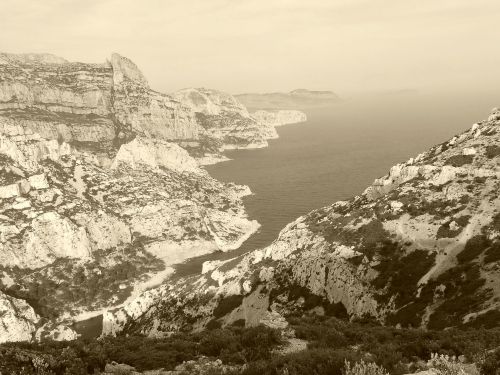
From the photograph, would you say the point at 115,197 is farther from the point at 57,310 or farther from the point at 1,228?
the point at 57,310

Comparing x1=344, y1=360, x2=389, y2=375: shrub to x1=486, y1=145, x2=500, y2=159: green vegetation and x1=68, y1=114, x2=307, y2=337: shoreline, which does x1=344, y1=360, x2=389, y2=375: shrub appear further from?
x1=68, y1=114, x2=307, y2=337: shoreline

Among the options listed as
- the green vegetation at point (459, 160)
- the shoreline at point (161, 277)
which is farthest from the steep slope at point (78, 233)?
the green vegetation at point (459, 160)

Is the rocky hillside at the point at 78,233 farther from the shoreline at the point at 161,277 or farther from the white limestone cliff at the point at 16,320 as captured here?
the shoreline at the point at 161,277

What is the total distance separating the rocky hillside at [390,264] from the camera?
5650 cm

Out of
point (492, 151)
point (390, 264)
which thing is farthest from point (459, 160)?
point (390, 264)

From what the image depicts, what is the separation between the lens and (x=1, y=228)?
131625mm

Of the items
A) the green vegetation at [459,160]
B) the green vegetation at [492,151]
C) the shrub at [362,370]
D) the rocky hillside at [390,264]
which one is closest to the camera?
the shrub at [362,370]

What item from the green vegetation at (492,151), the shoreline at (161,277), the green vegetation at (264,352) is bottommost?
the shoreline at (161,277)

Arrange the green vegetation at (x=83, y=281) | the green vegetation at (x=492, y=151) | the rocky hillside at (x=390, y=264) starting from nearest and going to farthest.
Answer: the rocky hillside at (x=390, y=264) → the green vegetation at (x=492, y=151) → the green vegetation at (x=83, y=281)

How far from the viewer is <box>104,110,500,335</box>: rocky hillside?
5650 centimetres

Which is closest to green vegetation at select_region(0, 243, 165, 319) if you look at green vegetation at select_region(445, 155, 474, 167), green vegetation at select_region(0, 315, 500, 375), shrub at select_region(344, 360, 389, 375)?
green vegetation at select_region(445, 155, 474, 167)

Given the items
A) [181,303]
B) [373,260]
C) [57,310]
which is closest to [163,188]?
[57,310]

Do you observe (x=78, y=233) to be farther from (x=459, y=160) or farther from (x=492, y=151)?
(x=492, y=151)

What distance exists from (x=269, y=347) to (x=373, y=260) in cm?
4820
